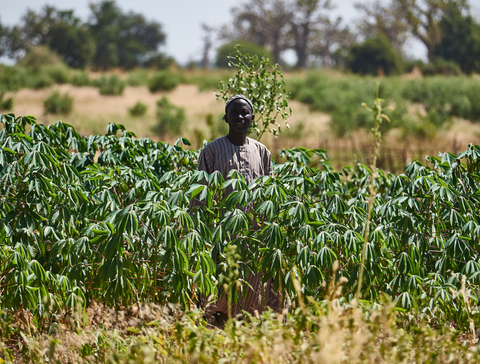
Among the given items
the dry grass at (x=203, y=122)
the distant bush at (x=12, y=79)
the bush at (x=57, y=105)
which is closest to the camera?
the dry grass at (x=203, y=122)

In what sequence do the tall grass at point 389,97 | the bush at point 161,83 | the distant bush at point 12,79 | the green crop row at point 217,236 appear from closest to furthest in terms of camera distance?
the green crop row at point 217,236 < the tall grass at point 389,97 < the distant bush at point 12,79 < the bush at point 161,83

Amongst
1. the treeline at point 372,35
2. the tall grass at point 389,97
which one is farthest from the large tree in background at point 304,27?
the tall grass at point 389,97

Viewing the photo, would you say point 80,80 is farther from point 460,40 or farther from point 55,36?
point 460,40

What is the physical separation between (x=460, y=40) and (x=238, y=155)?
36.6m

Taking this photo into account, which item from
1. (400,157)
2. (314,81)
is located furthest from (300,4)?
(400,157)

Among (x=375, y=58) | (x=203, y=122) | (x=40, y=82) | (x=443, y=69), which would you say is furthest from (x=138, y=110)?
(x=443, y=69)

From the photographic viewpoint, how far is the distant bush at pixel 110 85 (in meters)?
20.0

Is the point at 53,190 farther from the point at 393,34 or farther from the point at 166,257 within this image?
the point at 393,34

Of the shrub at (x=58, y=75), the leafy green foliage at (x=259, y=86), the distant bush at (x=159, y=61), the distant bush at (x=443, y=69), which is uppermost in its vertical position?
the distant bush at (x=159, y=61)

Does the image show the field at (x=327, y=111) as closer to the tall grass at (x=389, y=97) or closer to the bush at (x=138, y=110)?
the tall grass at (x=389, y=97)

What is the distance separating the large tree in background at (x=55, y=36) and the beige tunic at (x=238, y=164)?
120ft

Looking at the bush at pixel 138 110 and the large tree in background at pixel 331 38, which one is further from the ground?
the large tree in background at pixel 331 38

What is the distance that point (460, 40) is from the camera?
109ft

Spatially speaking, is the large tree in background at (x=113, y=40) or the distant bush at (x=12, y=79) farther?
the large tree in background at (x=113, y=40)
